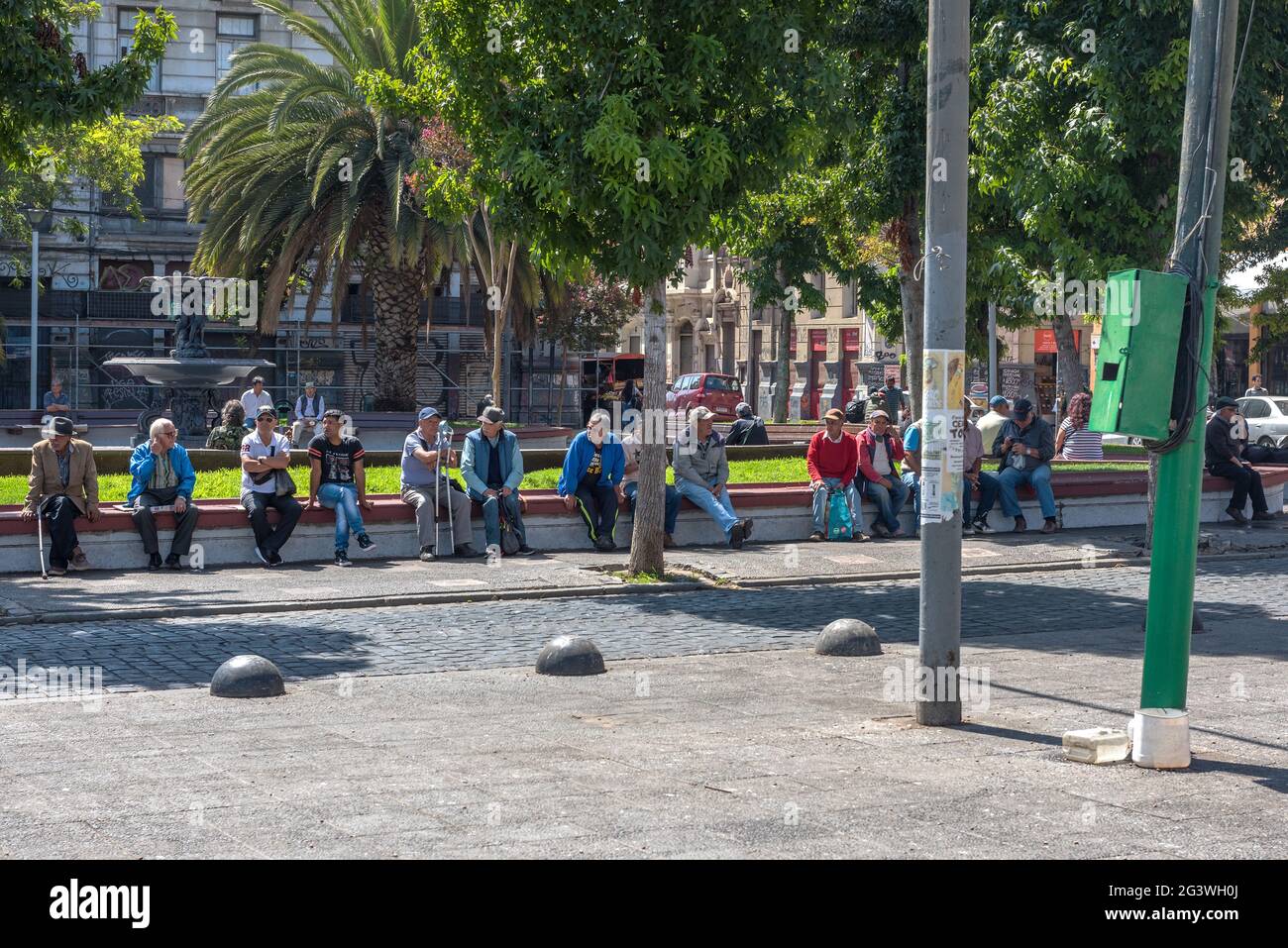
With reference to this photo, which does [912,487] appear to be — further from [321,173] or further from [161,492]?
[321,173]

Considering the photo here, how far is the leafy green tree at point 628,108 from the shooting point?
1421 centimetres

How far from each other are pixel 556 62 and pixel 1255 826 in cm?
997

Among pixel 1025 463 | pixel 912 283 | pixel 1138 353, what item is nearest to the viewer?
pixel 1138 353

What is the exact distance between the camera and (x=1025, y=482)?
20312 mm

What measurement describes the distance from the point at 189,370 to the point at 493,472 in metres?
13.4

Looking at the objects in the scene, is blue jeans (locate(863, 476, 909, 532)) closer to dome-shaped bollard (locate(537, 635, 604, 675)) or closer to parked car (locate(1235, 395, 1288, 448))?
dome-shaped bollard (locate(537, 635, 604, 675))

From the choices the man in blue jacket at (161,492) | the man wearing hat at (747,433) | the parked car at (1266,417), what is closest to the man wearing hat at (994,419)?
the man wearing hat at (747,433)

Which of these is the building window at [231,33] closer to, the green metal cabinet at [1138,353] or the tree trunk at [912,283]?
the tree trunk at [912,283]

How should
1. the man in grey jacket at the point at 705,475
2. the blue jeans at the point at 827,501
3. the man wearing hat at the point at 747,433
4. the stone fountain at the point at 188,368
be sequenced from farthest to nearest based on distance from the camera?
the stone fountain at the point at 188,368
the man wearing hat at the point at 747,433
the blue jeans at the point at 827,501
the man in grey jacket at the point at 705,475

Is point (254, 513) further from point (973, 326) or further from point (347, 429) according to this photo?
point (973, 326)

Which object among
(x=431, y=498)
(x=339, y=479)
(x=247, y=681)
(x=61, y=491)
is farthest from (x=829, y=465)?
(x=247, y=681)

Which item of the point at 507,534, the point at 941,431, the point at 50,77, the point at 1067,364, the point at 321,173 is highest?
the point at 321,173

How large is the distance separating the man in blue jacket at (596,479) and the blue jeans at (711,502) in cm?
78

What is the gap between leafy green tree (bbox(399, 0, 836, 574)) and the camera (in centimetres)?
1421
